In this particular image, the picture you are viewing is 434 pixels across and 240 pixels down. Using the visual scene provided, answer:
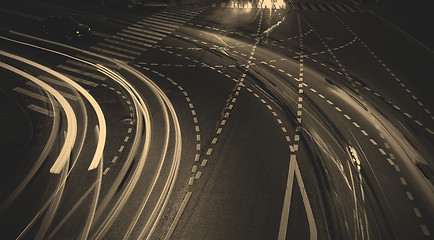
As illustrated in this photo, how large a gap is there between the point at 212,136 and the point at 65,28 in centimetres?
1818

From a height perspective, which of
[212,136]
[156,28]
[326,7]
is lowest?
[212,136]

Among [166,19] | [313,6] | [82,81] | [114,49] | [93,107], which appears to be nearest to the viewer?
[93,107]

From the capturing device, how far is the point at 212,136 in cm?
1612

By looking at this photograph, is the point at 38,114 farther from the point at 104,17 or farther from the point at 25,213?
the point at 104,17

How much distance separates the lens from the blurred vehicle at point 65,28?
85.3ft

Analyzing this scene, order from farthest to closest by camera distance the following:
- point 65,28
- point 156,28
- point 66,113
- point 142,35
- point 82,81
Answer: point 156,28, point 142,35, point 65,28, point 82,81, point 66,113

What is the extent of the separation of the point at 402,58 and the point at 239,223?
2233 centimetres

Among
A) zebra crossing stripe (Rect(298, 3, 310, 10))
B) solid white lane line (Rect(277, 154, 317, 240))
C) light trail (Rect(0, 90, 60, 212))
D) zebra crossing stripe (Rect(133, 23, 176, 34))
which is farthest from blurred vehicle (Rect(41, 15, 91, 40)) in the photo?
zebra crossing stripe (Rect(298, 3, 310, 10))

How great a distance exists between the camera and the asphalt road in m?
11.9

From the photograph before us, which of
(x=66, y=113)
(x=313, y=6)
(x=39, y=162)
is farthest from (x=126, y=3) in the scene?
(x=39, y=162)

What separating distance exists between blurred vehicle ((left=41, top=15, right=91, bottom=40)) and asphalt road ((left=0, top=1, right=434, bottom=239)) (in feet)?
1.90

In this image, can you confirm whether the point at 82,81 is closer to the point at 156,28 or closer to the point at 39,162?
the point at 39,162

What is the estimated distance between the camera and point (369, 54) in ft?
86.4

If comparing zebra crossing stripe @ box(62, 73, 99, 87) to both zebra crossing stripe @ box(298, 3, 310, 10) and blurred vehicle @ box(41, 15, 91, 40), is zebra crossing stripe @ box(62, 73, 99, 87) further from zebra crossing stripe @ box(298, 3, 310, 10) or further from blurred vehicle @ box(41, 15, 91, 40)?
zebra crossing stripe @ box(298, 3, 310, 10)
